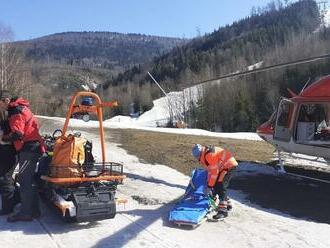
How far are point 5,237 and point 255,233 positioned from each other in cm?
387

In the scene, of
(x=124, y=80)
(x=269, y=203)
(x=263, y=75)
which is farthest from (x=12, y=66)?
(x=124, y=80)

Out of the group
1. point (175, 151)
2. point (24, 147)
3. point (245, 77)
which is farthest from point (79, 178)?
point (245, 77)

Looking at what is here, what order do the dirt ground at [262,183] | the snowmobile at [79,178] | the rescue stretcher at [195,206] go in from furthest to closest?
the dirt ground at [262,183] → the rescue stretcher at [195,206] → the snowmobile at [79,178]

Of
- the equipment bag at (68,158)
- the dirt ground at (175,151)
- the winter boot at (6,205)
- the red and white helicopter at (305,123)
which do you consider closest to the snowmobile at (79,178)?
the equipment bag at (68,158)

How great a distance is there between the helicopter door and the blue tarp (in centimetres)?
625

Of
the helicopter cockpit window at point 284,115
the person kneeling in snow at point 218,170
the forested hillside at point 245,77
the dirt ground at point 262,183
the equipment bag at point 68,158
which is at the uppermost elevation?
the forested hillside at point 245,77

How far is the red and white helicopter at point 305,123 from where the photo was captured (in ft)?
44.5

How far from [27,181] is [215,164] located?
3.26m

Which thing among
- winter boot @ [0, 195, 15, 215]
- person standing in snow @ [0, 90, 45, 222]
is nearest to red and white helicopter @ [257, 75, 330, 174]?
person standing in snow @ [0, 90, 45, 222]

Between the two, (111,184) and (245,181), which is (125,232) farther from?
(245,181)

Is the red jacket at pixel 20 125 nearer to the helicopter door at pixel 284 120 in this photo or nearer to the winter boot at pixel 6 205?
the winter boot at pixel 6 205

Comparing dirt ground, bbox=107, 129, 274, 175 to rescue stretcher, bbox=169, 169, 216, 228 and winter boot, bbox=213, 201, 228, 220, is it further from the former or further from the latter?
winter boot, bbox=213, 201, 228, 220

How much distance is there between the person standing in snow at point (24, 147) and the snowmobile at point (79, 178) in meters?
0.27

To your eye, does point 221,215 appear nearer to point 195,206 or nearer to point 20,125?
point 195,206
